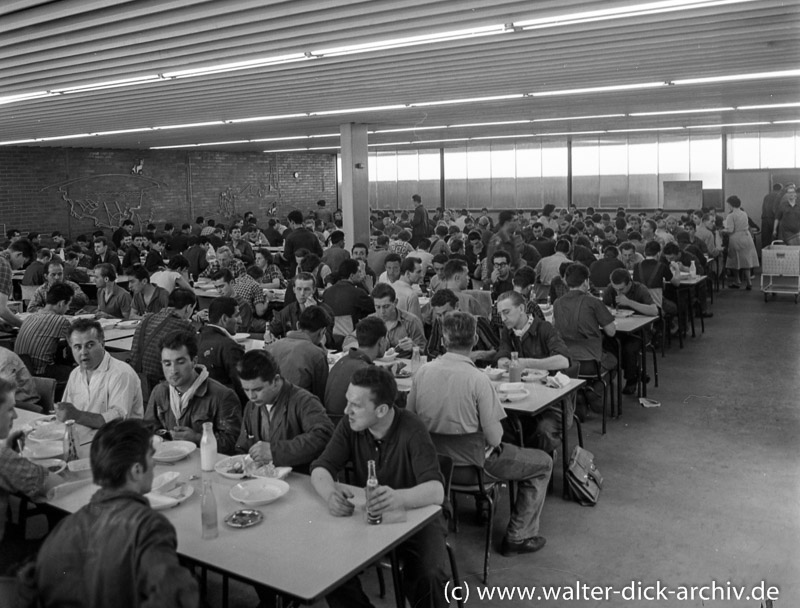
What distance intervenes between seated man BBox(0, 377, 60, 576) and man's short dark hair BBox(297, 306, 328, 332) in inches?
85.1

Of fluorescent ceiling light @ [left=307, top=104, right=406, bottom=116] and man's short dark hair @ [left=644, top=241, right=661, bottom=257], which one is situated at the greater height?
fluorescent ceiling light @ [left=307, top=104, right=406, bottom=116]

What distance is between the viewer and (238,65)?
295 inches

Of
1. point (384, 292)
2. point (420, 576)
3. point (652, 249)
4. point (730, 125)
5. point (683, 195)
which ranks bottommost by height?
point (420, 576)

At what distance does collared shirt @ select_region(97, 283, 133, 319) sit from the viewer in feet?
30.3

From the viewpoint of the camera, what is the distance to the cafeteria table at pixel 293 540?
2953 mm

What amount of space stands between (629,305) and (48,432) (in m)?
5.96

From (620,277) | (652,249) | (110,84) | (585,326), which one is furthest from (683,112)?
(110,84)

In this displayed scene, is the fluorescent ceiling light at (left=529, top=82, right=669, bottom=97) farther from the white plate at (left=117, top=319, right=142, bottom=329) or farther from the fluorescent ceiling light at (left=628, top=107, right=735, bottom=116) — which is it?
the white plate at (left=117, top=319, right=142, bottom=329)

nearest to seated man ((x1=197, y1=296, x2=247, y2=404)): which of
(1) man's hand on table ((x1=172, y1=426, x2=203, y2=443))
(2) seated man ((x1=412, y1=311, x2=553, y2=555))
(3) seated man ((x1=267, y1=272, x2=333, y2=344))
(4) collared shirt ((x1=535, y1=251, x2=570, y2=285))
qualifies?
(1) man's hand on table ((x1=172, y1=426, x2=203, y2=443))

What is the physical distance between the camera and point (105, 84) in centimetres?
863

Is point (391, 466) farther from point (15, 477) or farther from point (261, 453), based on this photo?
point (15, 477)

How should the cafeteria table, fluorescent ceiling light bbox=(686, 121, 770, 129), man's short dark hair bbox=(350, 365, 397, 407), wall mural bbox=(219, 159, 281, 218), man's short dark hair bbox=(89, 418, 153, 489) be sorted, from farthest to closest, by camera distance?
1. wall mural bbox=(219, 159, 281, 218)
2. fluorescent ceiling light bbox=(686, 121, 770, 129)
3. man's short dark hair bbox=(350, 365, 397, 407)
4. the cafeteria table
5. man's short dark hair bbox=(89, 418, 153, 489)

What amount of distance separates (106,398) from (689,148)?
65.7 ft

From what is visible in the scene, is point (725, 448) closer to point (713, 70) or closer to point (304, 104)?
point (713, 70)
